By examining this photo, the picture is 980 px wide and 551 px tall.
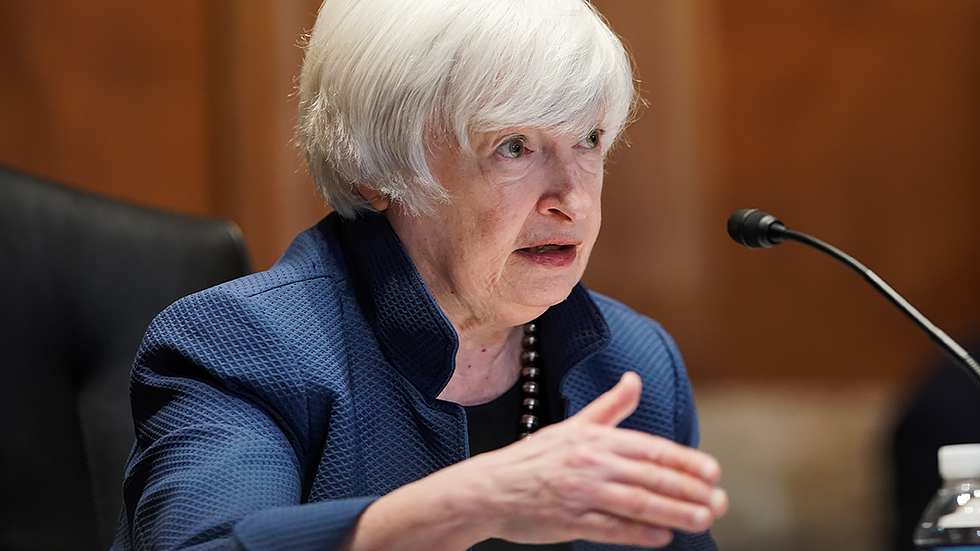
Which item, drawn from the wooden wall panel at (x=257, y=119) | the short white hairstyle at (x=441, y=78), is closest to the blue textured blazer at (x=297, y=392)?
the short white hairstyle at (x=441, y=78)

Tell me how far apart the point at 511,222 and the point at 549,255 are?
0.25ft

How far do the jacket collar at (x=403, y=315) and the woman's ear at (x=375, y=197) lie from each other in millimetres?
18

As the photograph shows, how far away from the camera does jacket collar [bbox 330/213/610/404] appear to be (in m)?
1.20

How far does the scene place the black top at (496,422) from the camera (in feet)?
4.40

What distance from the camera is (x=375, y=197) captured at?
1310 millimetres

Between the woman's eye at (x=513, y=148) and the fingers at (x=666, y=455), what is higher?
the woman's eye at (x=513, y=148)

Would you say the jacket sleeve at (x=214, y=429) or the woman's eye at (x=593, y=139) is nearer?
the jacket sleeve at (x=214, y=429)

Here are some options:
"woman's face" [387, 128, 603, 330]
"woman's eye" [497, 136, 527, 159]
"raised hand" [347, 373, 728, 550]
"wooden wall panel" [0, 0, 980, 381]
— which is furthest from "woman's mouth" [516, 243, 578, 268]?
"wooden wall panel" [0, 0, 980, 381]

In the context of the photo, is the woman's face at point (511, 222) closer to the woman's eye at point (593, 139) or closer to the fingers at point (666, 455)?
the woman's eye at point (593, 139)

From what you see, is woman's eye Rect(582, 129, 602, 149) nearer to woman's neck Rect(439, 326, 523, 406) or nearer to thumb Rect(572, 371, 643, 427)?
woman's neck Rect(439, 326, 523, 406)

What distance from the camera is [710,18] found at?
2859 mm

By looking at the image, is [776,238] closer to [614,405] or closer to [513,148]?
[513,148]

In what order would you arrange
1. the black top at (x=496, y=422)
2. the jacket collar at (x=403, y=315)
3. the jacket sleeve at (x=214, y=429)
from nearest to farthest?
the jacket sleeve at (x=214, y=429) → the jacket collar at (x=403, y=315) → the black top at (x=496, y=422)

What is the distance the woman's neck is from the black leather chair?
49 cm
